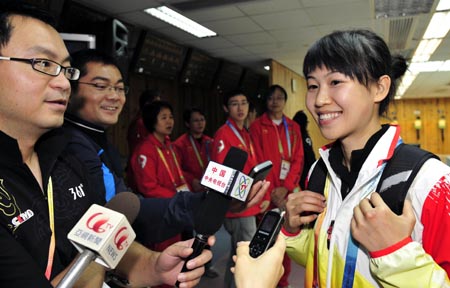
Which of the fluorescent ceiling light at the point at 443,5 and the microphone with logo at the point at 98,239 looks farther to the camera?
the fluorescent ceiling light at the point at 443,5

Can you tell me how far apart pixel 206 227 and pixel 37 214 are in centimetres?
50

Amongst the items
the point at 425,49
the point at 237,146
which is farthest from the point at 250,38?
the point at 425,49

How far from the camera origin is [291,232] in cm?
129

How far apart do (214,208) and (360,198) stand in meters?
0.48

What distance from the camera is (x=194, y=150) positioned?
169 inches

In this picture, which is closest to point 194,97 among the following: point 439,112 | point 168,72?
point 168,72

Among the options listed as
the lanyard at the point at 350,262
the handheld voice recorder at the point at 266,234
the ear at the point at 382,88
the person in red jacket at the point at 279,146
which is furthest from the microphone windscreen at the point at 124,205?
the person in red jacket at the point at 279,146

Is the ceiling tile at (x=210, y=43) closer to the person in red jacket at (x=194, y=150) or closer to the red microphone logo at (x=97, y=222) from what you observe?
the person in red jacket at (x=194, y=150)

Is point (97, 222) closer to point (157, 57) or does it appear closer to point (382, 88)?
point (382, 88)

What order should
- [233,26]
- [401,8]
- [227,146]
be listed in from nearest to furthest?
[227,146]
[401,8]
[233,26]

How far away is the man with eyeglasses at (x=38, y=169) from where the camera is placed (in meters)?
0.92

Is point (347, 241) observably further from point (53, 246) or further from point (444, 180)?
point (53, 246)

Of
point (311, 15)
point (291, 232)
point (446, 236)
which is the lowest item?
point (291, 232)

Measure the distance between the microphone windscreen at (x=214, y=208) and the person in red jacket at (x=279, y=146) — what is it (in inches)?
86.9
